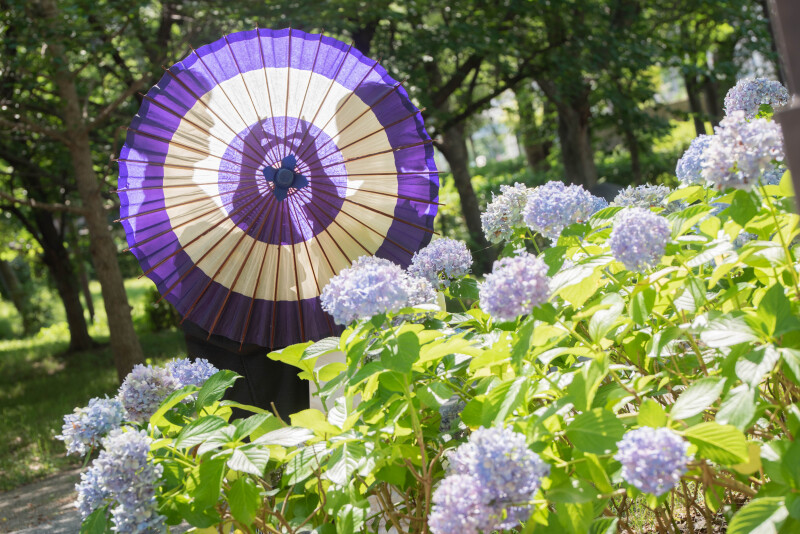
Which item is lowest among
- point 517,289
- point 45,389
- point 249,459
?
point 45,389

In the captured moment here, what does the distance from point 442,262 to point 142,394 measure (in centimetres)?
96

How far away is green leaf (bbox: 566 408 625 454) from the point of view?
4.61ft

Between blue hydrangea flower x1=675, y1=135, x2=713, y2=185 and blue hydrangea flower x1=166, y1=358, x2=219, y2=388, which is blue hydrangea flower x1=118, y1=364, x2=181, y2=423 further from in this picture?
blue hydrangea flower x1=675, y1=135, x2=713, y2=185

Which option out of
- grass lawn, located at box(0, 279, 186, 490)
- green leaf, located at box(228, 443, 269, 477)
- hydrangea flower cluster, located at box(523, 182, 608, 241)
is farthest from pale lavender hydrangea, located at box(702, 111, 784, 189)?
grass lawn, located at box(0, 279, 186, 490)

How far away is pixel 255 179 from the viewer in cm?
301

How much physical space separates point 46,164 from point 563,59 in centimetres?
844

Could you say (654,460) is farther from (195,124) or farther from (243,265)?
(195,124)

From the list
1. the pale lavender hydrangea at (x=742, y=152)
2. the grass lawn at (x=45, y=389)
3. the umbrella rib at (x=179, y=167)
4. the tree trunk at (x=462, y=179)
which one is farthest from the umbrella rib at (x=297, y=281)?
the tree trunk at (x=462, y=179)

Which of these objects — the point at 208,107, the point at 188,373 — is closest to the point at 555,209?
the point at 188,373

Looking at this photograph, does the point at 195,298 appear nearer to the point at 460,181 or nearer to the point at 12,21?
the point at 12,21

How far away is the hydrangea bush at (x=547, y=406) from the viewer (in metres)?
1.36

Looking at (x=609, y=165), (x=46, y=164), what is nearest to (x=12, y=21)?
(x=46, y=164)

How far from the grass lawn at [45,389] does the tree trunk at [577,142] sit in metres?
6.93

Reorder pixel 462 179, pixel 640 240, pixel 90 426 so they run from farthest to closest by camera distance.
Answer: pixel 462 179
pixel 90 426
pixel 640 240
